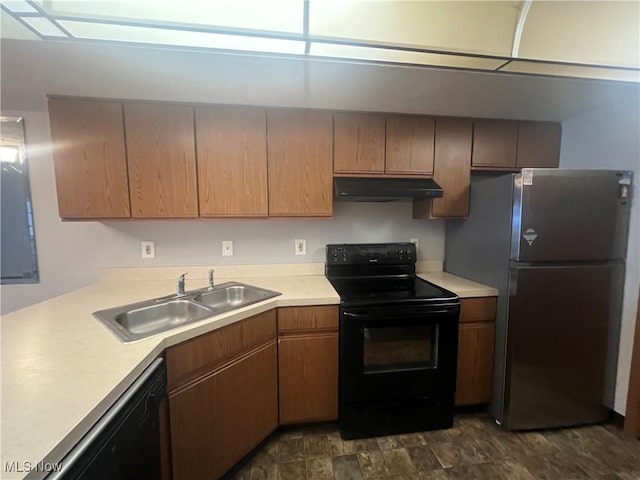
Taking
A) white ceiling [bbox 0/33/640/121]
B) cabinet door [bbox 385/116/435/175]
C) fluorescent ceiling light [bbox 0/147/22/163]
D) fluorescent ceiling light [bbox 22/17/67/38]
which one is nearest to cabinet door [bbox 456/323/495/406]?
cabinet door [bbox 385/116/435/175]

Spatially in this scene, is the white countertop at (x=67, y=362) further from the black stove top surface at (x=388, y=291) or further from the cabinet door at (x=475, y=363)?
the cabinet door at (x=475, y=363)

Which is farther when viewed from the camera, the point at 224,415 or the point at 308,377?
the point at 308,377

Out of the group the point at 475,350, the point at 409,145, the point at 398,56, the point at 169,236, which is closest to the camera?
the point at 398,56

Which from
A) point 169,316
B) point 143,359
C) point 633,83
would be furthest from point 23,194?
point 633,83

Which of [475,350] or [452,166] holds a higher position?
[452,166]

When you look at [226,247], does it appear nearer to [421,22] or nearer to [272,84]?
[272,84]

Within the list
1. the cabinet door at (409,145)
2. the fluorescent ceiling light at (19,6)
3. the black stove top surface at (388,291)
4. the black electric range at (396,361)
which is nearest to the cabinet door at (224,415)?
the black electric range at (396,361)

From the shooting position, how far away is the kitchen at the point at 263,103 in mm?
1520

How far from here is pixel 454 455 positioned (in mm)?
1674

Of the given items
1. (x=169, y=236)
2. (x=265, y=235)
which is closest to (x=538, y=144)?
(x=265, y=235)

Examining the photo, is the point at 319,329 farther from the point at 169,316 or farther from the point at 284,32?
the point at 284,32

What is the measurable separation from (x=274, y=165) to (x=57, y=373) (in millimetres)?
1457

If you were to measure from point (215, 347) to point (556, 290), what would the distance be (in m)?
1.97

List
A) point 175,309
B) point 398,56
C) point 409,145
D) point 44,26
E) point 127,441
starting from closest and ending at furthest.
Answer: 1. point 127,441
2. point 44,26
3. point 398,56
4. point 175,309
5. point 409,145
